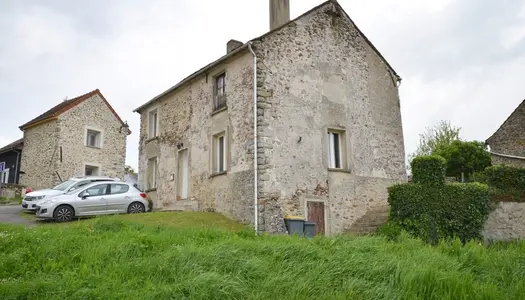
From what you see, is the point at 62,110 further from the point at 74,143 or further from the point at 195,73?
the point at 195,73

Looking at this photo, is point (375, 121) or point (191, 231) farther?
point (375, 121)

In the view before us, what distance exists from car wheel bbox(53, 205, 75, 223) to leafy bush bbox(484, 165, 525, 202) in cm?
1439

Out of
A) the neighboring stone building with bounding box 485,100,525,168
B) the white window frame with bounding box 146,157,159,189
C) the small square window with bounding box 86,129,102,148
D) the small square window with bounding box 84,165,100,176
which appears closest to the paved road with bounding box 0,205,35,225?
the white window frame with bounding box 146,157,159,189

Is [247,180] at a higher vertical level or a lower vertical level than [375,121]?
lower

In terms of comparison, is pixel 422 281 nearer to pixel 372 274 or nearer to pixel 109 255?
pixel 372 274

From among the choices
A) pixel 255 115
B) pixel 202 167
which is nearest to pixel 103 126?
pixel 202 167

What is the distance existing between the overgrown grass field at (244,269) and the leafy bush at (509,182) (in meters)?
7.07

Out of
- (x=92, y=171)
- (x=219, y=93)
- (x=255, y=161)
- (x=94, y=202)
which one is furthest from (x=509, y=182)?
(x=92, y=171)

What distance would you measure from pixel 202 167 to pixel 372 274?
10192 millimetres

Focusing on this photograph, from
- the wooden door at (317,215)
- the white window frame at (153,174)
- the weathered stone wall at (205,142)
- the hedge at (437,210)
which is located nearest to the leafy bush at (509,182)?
the hedge at (437,210)

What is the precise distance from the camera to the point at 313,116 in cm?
1472

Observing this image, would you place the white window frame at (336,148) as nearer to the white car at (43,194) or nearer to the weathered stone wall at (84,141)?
the white car at (43,194)

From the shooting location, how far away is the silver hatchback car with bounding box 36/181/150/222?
14.8m

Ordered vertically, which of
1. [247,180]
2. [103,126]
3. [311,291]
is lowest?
[311,291]
